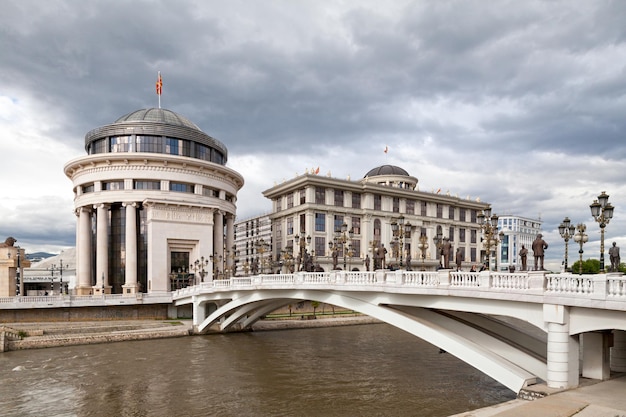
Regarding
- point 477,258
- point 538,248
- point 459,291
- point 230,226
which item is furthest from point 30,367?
point 477,258

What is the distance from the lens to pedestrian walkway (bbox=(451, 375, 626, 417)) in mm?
13789

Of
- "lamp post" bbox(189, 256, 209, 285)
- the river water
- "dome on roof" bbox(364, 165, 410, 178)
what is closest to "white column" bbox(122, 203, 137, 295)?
"lamp post" bbox(189, 256, 209, 285)

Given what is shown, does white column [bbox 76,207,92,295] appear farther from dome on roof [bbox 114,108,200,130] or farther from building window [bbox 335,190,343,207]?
building window [bbox 335,190,343,207]

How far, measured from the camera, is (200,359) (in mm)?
34000

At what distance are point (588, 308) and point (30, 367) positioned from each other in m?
32.8

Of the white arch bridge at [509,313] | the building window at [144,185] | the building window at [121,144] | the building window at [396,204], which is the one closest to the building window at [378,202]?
the building window at [396,204]

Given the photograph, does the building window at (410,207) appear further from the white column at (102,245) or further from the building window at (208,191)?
the white column at (102,245)

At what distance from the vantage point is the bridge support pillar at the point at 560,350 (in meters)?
16.5

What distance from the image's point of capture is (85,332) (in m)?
42.0

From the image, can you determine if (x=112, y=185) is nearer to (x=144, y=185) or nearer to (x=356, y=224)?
(x=144, y=185)

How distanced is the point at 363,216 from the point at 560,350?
6071cm

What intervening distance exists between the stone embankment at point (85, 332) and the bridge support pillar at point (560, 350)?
117 ft

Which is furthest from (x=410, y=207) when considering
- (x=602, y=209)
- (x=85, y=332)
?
(x=602, y=209)

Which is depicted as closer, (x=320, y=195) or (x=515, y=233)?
(x=320, y=195)
